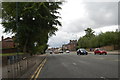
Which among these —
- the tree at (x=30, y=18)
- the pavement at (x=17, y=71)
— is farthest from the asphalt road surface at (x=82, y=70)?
the tree at (x=30, y=18)

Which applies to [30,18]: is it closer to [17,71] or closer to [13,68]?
[17,71]

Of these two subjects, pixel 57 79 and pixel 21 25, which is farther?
pixel 21 25

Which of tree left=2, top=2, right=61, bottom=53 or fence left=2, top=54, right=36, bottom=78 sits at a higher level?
tree left=2, top=2, right=61, bottom=53

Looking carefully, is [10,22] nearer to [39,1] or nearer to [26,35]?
[26,35]

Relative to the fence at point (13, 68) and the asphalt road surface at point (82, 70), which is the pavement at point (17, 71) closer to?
the fence at point (13, 68)

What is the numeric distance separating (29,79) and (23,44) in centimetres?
3272

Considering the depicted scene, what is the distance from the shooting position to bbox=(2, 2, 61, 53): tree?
3526cm

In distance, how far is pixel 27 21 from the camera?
3800cm

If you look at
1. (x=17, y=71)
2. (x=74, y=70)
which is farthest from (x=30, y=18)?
(x=17, y=71)

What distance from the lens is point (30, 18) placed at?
37594 millimetres

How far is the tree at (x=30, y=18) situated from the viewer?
3526cm

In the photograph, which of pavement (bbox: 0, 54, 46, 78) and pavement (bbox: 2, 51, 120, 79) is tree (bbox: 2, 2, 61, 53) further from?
pavement (bbox: 0, 54, 46, 78)

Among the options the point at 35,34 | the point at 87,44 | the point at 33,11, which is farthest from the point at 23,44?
the point at 87,44

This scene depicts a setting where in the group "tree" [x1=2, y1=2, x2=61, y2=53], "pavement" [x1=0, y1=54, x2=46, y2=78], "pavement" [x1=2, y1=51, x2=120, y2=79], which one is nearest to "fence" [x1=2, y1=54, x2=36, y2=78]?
"pavement" [x1=0, y1=54, x2=46, y2=78]
